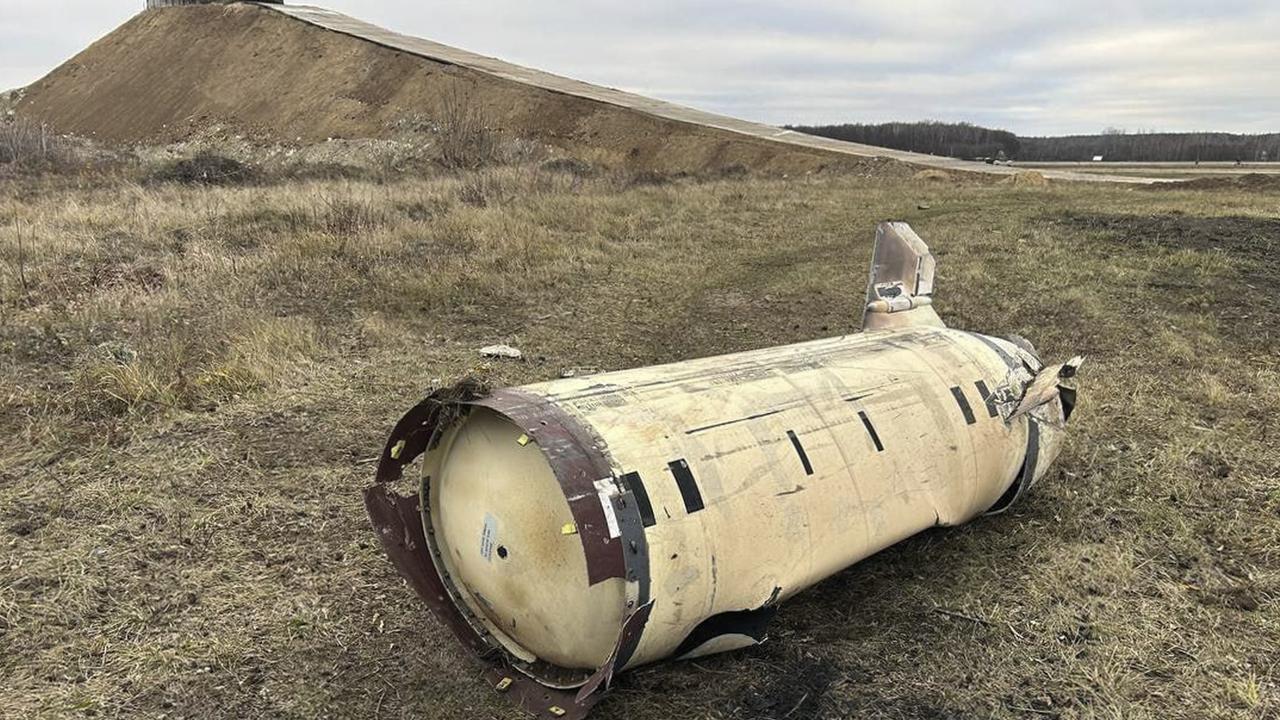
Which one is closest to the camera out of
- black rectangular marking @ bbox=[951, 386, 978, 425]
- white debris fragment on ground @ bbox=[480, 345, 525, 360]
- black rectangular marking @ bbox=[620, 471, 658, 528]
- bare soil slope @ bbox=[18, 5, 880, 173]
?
black rectangular marking @ bbox=[620, 471, 658, 528]

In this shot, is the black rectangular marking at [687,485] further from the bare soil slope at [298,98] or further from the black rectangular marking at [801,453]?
the bare soil slope at [298,98]

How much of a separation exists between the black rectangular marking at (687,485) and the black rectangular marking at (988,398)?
1.76 m

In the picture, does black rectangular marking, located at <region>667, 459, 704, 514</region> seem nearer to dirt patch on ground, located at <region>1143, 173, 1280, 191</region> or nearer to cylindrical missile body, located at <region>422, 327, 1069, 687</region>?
cylindrical missile body, located at <region>422, 327, 1069, 687</region>

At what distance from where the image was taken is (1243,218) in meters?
13.3

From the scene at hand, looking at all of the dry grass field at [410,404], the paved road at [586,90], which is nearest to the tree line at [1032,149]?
the paved road at [586,90]

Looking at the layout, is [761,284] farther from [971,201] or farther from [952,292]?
[971,201]

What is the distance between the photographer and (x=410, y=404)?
5465mm

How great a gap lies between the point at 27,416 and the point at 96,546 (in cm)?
186

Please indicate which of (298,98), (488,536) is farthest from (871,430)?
(298,98)

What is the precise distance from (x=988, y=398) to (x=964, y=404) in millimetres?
212

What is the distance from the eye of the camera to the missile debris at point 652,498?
91.4 inches

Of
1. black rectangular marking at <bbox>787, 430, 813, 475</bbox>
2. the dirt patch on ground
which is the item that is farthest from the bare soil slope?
black rectangular marking at <bbox>787, 430, 813, 475</bbox>

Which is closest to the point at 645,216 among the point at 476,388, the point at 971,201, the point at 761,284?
the point at 761,284

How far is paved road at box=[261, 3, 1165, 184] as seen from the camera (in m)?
32.8
